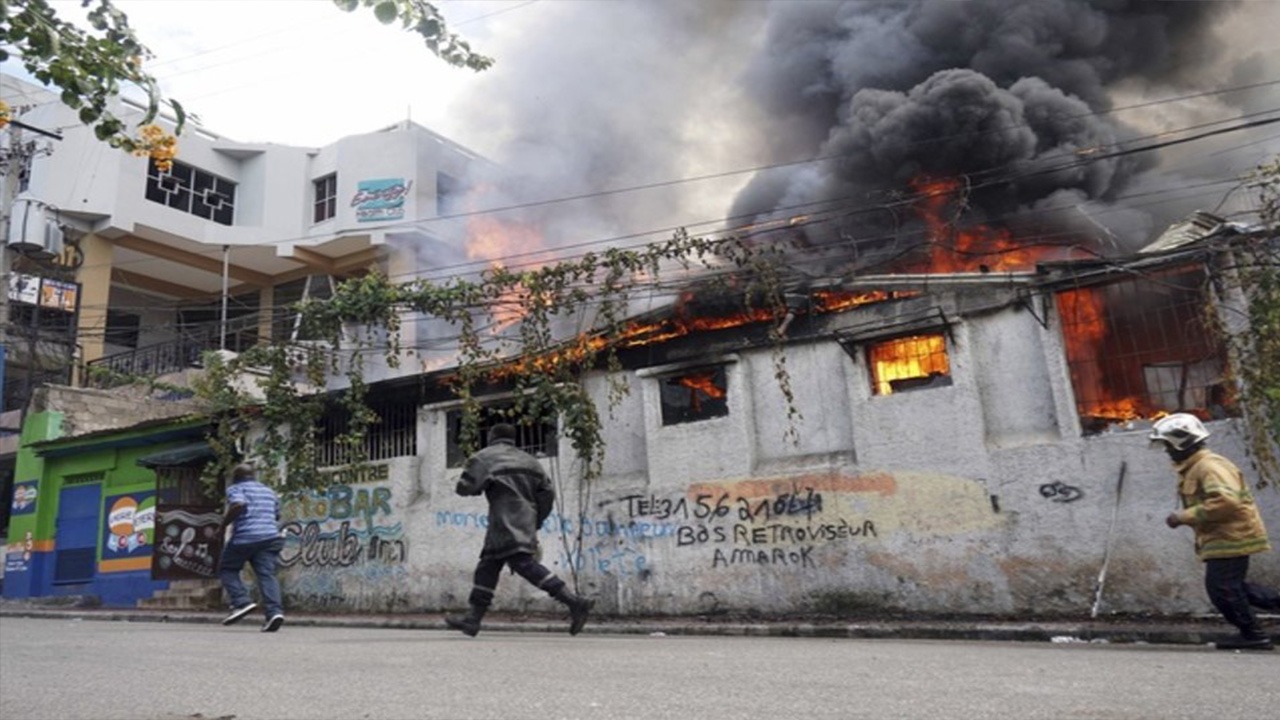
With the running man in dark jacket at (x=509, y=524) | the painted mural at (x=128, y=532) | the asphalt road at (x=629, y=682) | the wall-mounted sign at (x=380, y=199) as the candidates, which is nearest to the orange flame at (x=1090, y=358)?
the asphalt road at (x=629, y=682)

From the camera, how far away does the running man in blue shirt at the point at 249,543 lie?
25.0 ft

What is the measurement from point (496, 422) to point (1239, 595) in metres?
8.85

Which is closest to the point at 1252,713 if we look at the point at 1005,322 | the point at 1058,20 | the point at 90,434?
the point at 1005,322

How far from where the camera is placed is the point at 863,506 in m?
9.02

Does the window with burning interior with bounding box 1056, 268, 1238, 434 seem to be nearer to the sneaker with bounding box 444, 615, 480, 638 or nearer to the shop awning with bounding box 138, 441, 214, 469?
the sneaker with bounding box 444, 615, 480, 638

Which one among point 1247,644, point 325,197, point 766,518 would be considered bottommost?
point 1247,644

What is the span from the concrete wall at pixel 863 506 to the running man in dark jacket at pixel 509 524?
3429mm

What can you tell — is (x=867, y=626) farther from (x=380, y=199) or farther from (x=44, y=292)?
(x=44, y=292)

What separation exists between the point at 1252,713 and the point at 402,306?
11.6 metres

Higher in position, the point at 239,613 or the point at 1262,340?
the point at 1262,340

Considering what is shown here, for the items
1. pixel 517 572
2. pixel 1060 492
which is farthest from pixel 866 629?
pixel 517 572

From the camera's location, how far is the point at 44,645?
6.75 metres

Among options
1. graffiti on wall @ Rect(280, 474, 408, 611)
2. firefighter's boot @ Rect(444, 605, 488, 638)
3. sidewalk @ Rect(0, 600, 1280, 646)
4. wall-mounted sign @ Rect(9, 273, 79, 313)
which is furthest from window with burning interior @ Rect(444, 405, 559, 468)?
wall-mounted sign @ Rect(9, 273, 79, 313)

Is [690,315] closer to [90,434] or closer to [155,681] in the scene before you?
[155,681]
